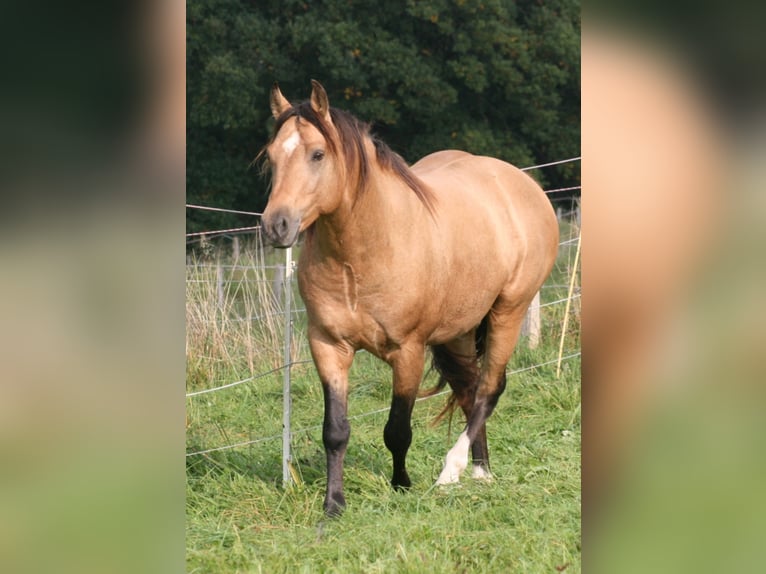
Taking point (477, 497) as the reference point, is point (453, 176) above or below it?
above

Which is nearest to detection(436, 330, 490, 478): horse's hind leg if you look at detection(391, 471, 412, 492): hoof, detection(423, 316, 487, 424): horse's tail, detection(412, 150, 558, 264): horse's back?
detection(423, 316, 487, 424): horse's tail

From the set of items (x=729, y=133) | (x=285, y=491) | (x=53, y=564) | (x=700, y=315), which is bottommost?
(x=285, y=491)

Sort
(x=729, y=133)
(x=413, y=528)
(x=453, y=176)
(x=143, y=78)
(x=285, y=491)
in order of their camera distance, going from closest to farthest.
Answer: (x=729, y=133) < (x=143, y=78) < (x=413, y=528) < (x=285, y=491) < (x=453, y=176)

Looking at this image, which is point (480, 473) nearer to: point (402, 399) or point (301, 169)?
point (402, 399)

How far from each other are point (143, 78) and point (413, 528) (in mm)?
2580

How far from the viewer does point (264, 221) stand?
3.62 meters

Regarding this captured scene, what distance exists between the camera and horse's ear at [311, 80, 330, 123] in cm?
382

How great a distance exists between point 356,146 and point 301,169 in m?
0.41

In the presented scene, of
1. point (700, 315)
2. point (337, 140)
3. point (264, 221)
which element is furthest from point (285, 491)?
point (700, 315)

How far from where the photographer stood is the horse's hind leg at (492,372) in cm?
495

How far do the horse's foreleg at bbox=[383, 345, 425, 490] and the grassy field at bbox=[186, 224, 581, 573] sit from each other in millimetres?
173

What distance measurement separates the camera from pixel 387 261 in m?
4.21

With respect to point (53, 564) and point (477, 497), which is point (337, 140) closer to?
point (477, 497)

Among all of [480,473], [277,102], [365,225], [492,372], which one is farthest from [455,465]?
[277,102]
